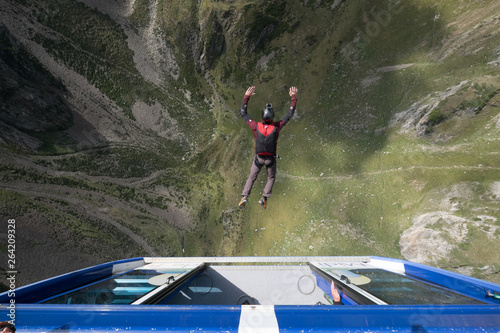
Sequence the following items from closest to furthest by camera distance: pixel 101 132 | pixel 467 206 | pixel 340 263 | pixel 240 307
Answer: pixel 240 307 → pixel 340 263 → pixel 467 206 → pixel 101 132

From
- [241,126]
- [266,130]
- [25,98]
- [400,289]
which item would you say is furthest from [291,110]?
[25,98]

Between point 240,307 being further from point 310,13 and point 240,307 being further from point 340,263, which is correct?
Answer: point 310,13

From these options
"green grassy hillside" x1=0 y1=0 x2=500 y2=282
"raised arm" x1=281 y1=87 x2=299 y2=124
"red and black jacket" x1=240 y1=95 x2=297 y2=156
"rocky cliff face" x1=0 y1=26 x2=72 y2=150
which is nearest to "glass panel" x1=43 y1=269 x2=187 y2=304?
"red and black jacket" x1=240 y1=95 x2=297 y2=156

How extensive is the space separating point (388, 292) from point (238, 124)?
16.1m

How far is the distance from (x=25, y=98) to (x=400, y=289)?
83.3ft

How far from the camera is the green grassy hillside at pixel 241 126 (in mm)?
14641

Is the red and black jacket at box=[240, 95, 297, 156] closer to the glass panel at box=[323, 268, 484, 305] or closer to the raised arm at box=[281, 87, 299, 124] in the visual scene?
the raised arm at box=[281, 87, 299, 124]

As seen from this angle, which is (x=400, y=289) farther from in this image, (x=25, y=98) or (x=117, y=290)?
(x=25, y=98)

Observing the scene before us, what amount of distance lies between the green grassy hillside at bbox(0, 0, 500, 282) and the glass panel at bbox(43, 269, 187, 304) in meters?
11.2

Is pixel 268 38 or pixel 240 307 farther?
pixel 268 38

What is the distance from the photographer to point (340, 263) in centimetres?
936

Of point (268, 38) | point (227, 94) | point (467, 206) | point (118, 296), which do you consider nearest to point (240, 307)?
point (118, 296)

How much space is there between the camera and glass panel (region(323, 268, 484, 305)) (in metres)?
4.93

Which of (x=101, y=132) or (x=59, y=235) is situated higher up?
(x=101, y=132)
